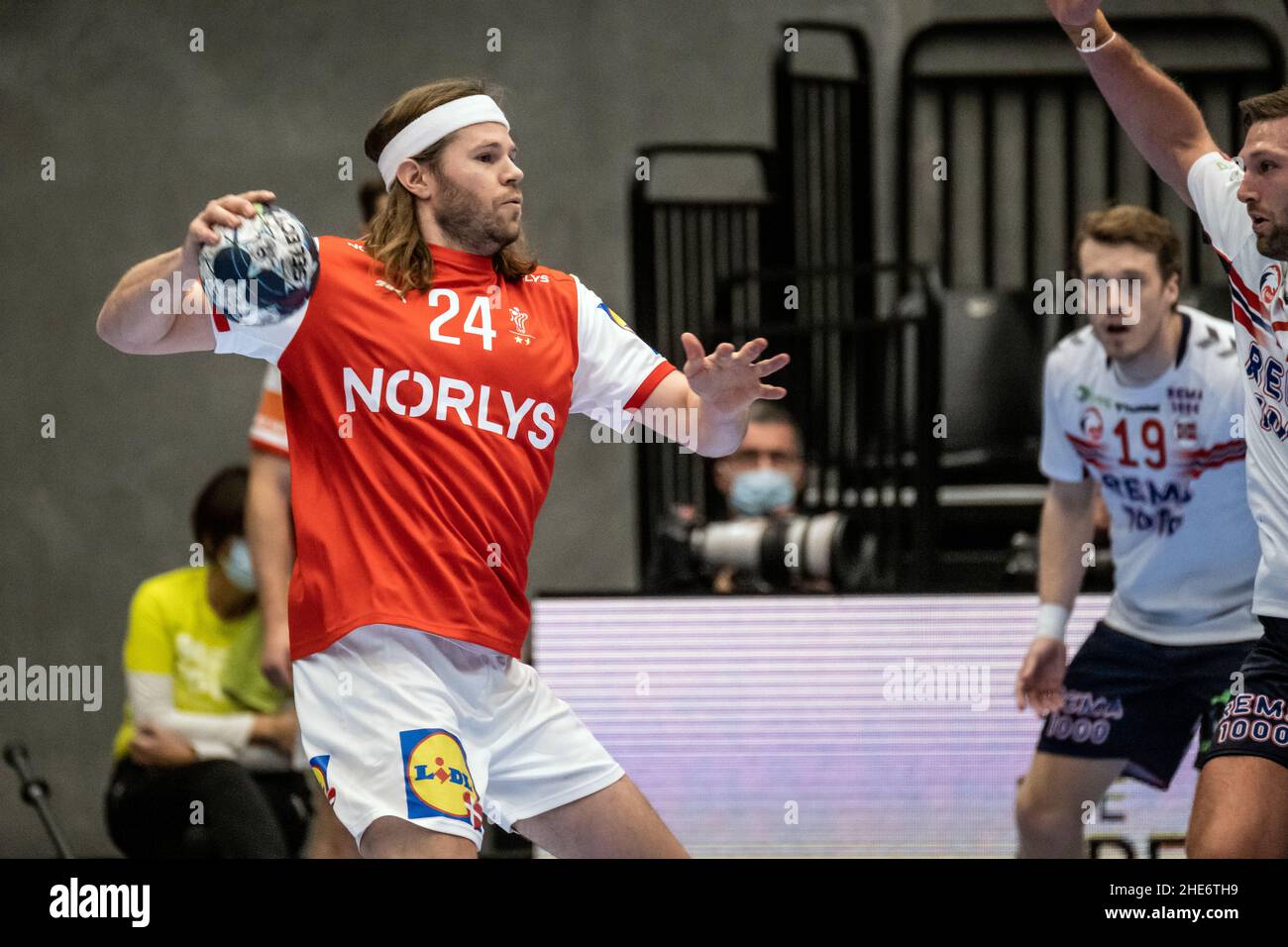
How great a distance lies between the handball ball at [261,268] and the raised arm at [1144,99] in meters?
1.52

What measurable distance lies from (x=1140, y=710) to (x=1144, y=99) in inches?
60.7

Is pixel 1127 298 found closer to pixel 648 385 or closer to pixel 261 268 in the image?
pixel 648 385

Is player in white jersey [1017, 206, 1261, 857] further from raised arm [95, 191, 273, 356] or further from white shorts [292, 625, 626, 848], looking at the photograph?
raised arm [95, 191, 273, 356]

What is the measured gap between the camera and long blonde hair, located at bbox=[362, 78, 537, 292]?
330cm

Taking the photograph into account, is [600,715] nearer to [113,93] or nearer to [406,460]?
[406,460]

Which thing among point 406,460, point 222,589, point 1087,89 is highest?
point 1087,89

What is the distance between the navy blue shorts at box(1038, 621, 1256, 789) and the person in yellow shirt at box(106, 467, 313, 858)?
204 cm

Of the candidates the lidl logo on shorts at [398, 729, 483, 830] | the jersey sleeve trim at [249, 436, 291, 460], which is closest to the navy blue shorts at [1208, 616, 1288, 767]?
the lidl logo on shorts at [398, 729, 483, 830]

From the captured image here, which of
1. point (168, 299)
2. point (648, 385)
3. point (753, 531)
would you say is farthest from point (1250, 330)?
point (753, 531)

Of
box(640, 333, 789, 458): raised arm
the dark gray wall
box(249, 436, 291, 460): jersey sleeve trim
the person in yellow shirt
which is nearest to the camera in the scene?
box(640, 333, 789, 458): raised arm

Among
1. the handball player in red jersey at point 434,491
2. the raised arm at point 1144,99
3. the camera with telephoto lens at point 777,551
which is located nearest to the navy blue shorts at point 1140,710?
the camera with telephoto lens at point 777,551
